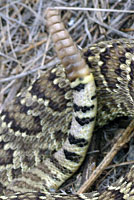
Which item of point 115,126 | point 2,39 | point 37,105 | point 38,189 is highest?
point 2,39

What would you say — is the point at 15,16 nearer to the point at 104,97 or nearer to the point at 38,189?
the point at 104,97

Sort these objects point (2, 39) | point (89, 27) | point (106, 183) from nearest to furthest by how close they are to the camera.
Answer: point (106, 183), point (89, 27), point (2, 39)

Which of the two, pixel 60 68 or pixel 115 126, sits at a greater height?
pixel 60 68

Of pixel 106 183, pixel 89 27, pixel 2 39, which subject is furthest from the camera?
pixel 2 39

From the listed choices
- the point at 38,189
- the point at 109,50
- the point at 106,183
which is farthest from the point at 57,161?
the point at 109,50

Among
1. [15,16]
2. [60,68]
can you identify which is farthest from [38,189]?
[15,16]

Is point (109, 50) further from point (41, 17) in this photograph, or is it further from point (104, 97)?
point (41, 17)

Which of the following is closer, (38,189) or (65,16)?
(38,189)
